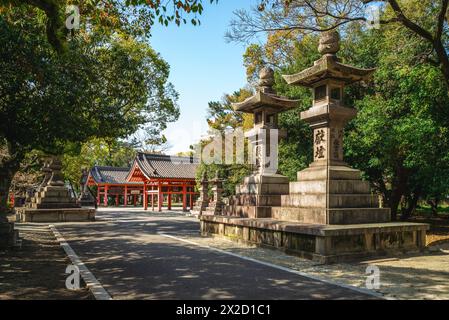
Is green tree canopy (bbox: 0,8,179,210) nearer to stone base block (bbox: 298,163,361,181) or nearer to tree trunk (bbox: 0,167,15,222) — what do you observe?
tree trunk (bbox: 0,167,15,222)

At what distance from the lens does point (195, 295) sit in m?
5.52

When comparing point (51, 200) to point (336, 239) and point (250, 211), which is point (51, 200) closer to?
point (250, 211)

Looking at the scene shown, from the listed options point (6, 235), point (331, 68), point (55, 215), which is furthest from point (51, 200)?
point (331, 68)

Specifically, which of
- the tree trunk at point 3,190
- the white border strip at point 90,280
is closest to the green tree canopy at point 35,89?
the tree trunk at point 3,190

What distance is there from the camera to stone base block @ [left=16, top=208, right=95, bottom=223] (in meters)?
20.3

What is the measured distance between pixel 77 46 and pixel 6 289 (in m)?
9.64

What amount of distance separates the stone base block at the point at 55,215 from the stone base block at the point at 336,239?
13.9 m

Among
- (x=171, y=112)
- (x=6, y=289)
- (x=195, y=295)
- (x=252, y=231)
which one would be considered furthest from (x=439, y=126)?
(x=171, y=112)

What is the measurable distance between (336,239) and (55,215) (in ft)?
57.9

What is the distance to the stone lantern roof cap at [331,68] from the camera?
1025 cm

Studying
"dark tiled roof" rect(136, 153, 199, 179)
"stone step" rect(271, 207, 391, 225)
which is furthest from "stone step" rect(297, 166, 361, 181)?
"dark tiled roof" rect(136, 153, 199, 179)

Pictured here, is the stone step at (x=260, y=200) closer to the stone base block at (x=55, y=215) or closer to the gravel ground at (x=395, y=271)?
the gravel ground at (x=395, y=271)

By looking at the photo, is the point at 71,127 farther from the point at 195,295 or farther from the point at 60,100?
the point at 195,295

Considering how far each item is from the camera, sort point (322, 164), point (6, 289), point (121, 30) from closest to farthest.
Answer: point (6, 289) → point (322, 164) → point (121, 30)
